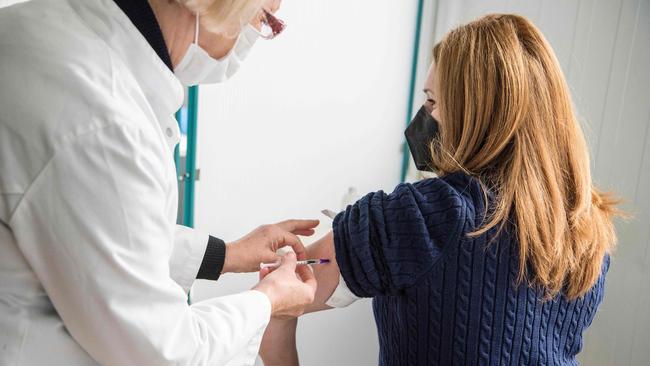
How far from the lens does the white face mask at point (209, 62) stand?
2.97ft

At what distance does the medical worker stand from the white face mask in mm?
18

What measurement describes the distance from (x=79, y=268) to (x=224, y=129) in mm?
985

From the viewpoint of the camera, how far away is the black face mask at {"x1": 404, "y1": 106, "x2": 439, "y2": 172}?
1.49 meters

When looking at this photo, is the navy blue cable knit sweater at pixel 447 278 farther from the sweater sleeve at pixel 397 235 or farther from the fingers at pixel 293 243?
the fingers at pixel 293 243

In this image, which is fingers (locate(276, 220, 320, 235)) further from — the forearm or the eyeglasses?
the eyeglasses

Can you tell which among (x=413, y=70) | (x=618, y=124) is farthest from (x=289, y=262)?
(x=413, y=70)

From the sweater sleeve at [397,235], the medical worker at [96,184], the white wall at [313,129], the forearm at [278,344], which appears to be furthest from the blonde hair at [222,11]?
the forearm at [278,344]

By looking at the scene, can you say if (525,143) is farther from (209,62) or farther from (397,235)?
(209,62)

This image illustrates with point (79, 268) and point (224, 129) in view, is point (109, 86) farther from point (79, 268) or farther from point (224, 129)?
point (224, 129)

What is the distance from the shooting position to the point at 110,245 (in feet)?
2.23

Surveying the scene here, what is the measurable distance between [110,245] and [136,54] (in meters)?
0.28

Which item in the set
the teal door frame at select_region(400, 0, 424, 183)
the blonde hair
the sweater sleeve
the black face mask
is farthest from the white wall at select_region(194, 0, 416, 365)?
the blonde hair

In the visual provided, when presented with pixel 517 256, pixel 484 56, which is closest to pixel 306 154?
pixel 484 56

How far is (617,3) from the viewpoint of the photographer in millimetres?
→ 2055
